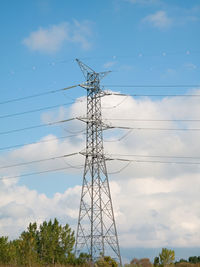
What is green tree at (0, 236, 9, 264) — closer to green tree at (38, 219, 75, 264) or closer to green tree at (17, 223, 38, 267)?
green tree at (38, 219, 75, 264)

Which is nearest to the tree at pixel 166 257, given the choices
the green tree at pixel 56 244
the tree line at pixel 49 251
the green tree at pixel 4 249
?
the tree line at pixel 49 251

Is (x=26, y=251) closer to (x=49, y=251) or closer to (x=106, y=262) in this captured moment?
(x=106, y=262)

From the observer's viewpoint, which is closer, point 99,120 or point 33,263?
point 33,263

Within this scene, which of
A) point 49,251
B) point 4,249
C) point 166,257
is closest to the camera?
point 166,257

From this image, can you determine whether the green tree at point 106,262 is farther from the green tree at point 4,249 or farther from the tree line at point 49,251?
the green tree at point 4,249

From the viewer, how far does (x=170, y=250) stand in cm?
3148

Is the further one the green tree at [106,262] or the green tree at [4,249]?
the green tree at [4,249]

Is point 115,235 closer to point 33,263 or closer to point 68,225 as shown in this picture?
point 33,263

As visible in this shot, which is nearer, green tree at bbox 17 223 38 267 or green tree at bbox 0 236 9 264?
green tree at bbox 17 223 38 267

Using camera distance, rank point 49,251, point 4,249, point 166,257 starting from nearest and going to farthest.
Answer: point 166,257
point 49,251
point 4,249

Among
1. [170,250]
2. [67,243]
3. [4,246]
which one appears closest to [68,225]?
[67,243]

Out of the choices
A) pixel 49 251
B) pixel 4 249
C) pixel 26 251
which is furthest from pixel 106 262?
pixel 4 249

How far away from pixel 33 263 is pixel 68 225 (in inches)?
1328

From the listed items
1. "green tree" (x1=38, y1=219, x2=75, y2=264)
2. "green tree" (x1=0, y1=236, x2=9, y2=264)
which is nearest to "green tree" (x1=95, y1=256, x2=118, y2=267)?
"green tree" (x1=38, y1=219, x2=75, y2=264)
